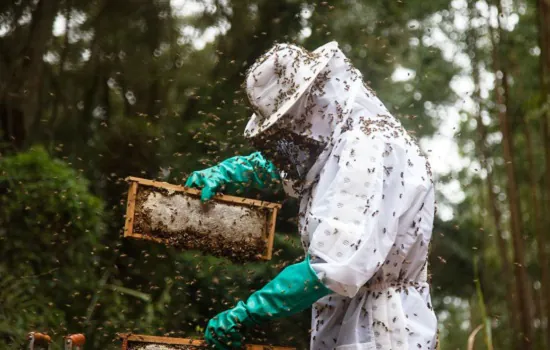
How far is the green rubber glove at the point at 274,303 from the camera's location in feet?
8.02

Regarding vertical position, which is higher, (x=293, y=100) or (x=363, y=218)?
(x=293, y=100)

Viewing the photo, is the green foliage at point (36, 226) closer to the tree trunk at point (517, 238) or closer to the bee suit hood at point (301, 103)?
the bee suit hood at point (301, 103)

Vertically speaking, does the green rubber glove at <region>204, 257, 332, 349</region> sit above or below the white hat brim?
below

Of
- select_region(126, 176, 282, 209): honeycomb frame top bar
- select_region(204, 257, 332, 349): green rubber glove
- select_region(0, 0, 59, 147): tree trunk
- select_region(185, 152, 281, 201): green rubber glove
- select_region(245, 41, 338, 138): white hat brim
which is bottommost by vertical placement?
select_region(204, 257, 332, 349): green rubber glove

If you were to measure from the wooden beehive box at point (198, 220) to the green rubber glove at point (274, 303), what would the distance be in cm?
63

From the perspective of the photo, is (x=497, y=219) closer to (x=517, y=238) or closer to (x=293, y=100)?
(x=517, y=238)

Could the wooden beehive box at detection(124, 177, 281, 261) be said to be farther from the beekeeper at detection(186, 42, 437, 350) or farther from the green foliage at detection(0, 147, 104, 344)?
the green foliage at detection(0, 147, 104, 344)

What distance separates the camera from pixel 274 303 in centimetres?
253

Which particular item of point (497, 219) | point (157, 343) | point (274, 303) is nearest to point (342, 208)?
point (274, 303)

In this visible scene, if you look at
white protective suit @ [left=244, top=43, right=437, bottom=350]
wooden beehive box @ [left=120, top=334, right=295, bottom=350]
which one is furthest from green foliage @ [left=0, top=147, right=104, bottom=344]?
white protective suit @ [left=244, top=43, right=437, bottom=350]

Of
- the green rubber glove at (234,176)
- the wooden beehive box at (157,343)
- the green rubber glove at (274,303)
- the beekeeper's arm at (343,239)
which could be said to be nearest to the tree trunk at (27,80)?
the green rubber glove at (234,176)

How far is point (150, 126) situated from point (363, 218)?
13.7ft

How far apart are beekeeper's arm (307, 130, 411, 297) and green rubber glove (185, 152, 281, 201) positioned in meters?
0.77

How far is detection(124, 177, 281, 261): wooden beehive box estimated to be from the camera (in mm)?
3150
